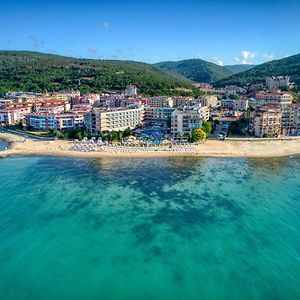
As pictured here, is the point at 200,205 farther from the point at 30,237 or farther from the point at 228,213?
the point at 30,237

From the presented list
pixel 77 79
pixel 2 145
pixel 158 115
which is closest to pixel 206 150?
pixel 158 115

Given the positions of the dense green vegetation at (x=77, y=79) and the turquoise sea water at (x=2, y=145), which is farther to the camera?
the dense green vegetation at (x=77, y=79)

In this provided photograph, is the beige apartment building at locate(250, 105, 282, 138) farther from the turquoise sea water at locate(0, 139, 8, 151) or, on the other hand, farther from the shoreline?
the turquoise sea water at locate(0, 139, 8, 151)

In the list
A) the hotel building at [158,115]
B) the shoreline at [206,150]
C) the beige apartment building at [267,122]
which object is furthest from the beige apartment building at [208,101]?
the shoreline at [206,150]

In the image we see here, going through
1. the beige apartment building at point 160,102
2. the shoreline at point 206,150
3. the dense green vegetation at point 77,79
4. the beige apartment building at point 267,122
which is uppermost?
the dense green vegetation at point 77,79

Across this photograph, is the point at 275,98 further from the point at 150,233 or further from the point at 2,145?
the point at 150,233

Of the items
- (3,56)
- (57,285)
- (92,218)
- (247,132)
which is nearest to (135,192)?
(92,218)

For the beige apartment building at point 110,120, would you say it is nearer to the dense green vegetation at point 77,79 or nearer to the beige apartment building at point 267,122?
the beige apartment building at point 267,122
